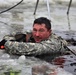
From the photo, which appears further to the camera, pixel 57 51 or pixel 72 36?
pixel 72 36

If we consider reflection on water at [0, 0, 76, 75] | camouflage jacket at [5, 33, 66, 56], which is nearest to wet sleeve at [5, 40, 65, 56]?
camouflage jacket at [5, 33, 66, 56]

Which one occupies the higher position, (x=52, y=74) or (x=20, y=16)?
(x=20, y=16)

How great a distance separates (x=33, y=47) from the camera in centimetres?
558

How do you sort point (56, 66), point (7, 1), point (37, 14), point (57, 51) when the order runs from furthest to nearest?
point (7, 1)
point (37, 14)
point (57, 51)
point (56, 66)

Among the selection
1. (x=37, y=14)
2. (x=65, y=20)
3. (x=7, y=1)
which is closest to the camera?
(x=65, y=20)

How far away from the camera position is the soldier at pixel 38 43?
5.61 metres

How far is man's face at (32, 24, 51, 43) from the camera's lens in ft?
18.6

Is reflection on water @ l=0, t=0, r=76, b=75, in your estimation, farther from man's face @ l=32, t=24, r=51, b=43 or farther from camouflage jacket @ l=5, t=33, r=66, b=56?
man's face @ l=32, t=24, r=51, b=43

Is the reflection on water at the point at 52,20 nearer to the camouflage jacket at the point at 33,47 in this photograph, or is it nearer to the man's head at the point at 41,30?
A: the camouflage jacket at the point at 33,47

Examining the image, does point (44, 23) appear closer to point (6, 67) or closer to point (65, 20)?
point (6, 67)

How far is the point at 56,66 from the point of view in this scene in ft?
17.9

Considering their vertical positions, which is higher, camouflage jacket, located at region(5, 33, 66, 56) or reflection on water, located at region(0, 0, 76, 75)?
reflection on water, located at region(0, 0, 76, 75)

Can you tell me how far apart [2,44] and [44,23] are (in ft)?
3.11

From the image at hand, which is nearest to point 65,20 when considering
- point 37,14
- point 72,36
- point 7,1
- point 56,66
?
point 37,14
